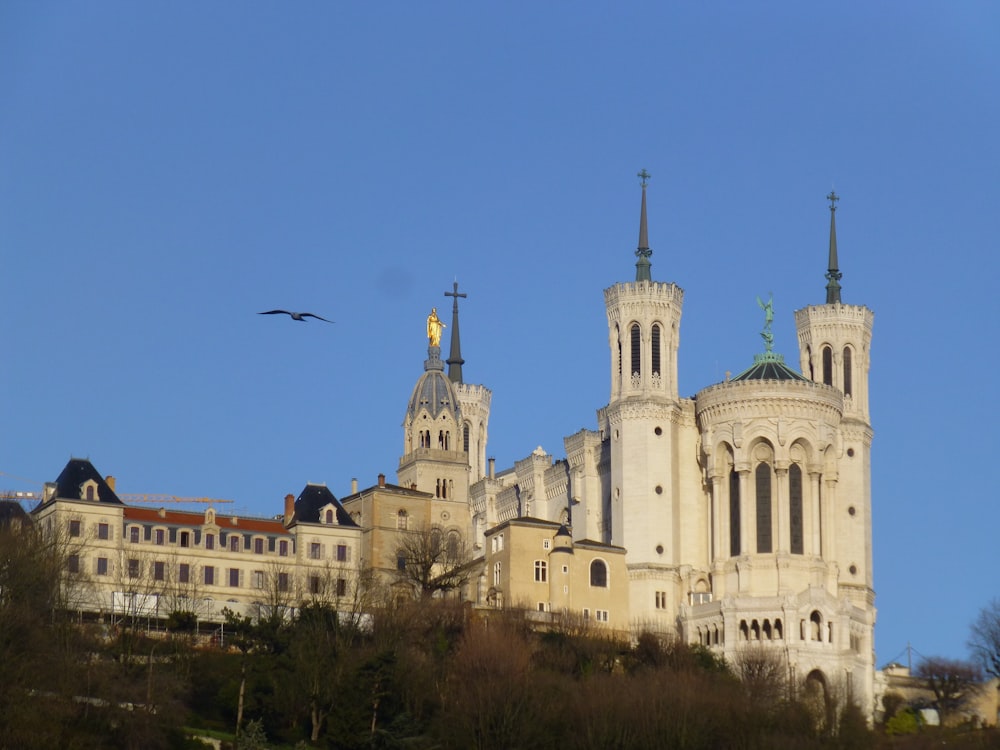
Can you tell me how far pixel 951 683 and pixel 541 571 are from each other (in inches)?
897

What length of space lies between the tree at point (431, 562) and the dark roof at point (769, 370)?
1764 centimetres

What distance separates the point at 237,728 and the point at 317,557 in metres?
20.2

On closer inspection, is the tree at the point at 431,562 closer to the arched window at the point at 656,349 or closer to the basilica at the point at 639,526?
the basilica at the point at 639,526

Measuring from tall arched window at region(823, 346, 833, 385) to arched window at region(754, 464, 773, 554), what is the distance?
1151 cm

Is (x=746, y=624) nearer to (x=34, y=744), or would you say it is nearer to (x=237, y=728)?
(x=237, y=728)

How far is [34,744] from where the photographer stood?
3474 inches

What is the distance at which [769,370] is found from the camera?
12662 centimetres

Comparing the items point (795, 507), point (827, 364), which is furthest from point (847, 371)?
point (795, 507)

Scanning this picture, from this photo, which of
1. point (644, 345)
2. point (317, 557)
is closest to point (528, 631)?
point (317, 557)

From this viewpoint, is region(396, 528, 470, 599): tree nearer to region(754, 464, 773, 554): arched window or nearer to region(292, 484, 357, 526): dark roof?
region(292, 484, 357, 526): dark roof

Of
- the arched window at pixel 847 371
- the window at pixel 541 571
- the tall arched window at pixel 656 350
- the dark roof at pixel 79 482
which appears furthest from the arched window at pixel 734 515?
the dark roof at pixel 79 482

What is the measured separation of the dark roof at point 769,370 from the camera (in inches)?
4951

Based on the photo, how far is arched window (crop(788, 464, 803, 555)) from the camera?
404 feet

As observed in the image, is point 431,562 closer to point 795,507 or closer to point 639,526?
point 639,526
